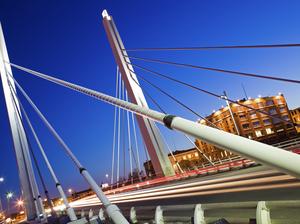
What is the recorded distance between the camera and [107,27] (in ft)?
66.1

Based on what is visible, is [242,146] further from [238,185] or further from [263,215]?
[238,185]

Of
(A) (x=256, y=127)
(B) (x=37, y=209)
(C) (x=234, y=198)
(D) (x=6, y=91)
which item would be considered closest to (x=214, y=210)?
(C) (x=234, y=198)

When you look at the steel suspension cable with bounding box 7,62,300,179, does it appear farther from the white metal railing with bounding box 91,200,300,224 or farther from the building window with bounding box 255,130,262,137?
the building window with bounding box 255,130,262,137

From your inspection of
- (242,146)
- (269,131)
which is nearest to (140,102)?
(242,146)

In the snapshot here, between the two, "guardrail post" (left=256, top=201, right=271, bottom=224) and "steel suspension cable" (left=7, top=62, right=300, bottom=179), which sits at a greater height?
"steel suspension cable" (left=7, top=62, right=300, bottom=179)

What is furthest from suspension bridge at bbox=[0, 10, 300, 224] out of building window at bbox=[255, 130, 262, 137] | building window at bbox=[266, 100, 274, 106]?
building window at bbox=[266, 100, 274, 106]

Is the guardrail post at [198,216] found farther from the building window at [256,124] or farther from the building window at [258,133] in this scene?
the building window at [256,124]

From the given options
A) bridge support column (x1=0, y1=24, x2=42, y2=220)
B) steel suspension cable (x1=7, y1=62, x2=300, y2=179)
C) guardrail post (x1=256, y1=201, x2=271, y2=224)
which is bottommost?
guardrail post (x1=256, y1=201, x2=271, y2=224)

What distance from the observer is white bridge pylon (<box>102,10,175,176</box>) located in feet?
59.4

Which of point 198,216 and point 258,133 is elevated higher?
point 258,133

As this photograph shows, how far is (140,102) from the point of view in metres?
18.8

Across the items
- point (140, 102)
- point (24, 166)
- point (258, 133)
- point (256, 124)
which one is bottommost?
point (24, 166)

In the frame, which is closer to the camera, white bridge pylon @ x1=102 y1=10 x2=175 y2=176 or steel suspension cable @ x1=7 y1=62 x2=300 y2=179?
steel suspension cable @ x1=7 y1=62 x2=300 y2=179

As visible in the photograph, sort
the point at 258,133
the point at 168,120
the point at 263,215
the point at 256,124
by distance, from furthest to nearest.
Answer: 1. the point at 256,124
2. the point at 258,133
3. the point at 263,215
4. the point at 168,120
